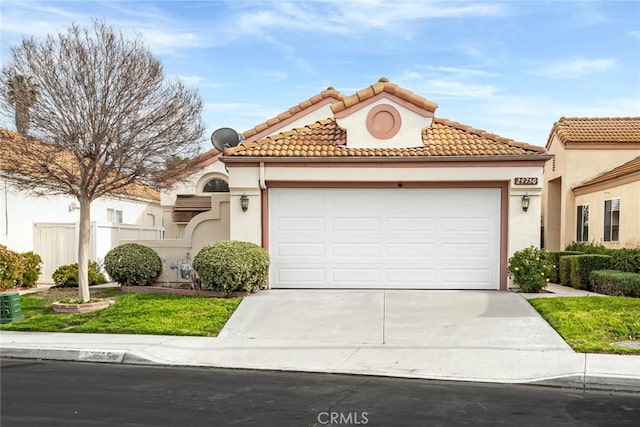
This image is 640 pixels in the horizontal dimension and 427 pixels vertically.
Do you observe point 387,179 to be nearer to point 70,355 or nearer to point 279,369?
point 279,369

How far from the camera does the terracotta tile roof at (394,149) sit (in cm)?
1314

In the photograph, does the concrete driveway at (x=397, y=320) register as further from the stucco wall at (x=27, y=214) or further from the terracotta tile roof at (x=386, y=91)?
the stucco wall at (x=27, y=214)

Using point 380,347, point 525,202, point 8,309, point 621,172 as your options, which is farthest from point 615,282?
point 8,309

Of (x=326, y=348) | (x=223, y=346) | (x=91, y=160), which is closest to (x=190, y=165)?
(x=91, y=160)

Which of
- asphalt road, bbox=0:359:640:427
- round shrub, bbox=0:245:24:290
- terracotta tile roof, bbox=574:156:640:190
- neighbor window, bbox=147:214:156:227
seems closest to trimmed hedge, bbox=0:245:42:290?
round shrub, bbox=0:245:24:290

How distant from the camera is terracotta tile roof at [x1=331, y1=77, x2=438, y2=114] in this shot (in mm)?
13250

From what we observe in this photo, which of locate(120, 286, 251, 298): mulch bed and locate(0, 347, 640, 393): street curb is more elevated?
locate(120, 286, 251, 298): mulch bed

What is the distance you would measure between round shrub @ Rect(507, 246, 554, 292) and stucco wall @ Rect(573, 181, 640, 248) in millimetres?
4818

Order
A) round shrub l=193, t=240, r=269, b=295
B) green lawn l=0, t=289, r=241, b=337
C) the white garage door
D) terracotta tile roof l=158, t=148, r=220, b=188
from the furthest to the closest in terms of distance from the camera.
→ 1. the white garage door
2. terracotta tile roof l=158, t=148, r=220, b=188
3. round shrub l=193, t=240, r=269, b=295
4. green lawn l=0, t=289, r=241, b=337

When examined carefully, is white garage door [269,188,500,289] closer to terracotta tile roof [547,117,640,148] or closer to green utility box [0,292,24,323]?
green utility box [0,292,24,323]

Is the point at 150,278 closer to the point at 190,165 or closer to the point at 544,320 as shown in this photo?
the point at 190,165

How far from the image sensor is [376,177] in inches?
518

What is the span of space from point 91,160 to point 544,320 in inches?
372

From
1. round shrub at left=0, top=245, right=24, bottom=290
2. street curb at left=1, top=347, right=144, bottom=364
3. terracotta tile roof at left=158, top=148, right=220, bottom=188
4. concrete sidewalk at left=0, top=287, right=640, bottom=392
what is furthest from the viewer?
round shrub at left=0, top=245, right=24, bottom=290
